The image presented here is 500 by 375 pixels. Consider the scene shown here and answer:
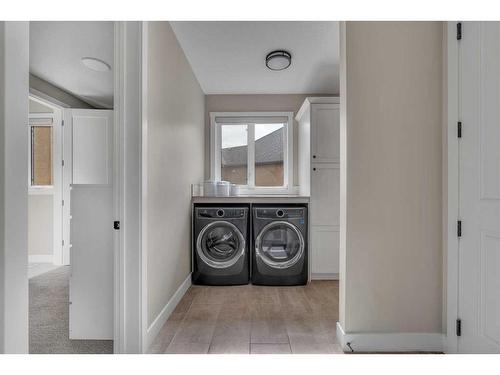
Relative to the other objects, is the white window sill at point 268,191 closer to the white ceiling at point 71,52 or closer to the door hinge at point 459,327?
the white ceiling at point 71,52

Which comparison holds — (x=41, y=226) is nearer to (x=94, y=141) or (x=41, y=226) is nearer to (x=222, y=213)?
(x=94, y=141)

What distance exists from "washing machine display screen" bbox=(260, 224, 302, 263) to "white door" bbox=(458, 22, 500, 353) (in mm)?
1710

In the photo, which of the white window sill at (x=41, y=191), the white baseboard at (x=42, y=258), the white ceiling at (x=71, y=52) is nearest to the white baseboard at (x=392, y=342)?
the white ceiling at (x=71, y=52)

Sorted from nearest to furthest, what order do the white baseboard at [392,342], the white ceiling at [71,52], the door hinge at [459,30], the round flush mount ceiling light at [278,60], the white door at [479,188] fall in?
the white door at [479,188]
the door hinge at [459,30]
the white baseboard at [392,342]
the white ceiling at [71,52]
the round flush mount ceiling light at [278,60]

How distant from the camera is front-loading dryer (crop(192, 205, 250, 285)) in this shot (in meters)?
3.29

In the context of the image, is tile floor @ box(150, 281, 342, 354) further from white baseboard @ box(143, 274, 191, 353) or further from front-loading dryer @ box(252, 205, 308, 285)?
front-loading dryer @ box(252, 205, 308, 285)

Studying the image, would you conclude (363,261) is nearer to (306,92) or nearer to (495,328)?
(495,328)

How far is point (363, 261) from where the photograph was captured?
1906 mm

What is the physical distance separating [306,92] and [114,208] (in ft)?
10.6

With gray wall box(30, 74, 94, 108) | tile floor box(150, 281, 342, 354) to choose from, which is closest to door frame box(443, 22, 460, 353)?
tile floor box(150, 281, 342, 354)

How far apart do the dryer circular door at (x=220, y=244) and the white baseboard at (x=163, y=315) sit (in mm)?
343

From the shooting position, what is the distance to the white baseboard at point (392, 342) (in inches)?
74.0
